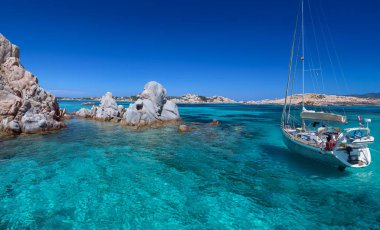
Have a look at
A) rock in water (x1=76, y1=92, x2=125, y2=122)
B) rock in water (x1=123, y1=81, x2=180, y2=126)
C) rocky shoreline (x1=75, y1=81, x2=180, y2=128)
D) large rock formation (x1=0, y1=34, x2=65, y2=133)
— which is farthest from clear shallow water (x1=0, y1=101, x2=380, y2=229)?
rock in water (x1=76, y1=92, x2=125, y2=122)

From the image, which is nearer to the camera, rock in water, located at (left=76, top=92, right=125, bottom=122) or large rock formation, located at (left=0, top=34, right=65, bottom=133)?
large rock formation, located at (left=0, top=34, right=65, bottom=133)

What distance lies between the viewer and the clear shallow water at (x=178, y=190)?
515 inches

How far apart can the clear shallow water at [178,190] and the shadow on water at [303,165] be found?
86 millimetres

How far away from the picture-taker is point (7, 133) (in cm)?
3581

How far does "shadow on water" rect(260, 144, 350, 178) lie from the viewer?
2053cm

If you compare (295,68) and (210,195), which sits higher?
(295,68)

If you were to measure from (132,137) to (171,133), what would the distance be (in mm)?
7278

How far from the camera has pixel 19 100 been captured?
3931 cm

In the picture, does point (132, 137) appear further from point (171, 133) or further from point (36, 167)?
point (36, 167)

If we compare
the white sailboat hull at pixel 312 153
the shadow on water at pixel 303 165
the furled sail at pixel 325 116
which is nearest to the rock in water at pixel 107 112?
the shadow on water at pixel 303 165

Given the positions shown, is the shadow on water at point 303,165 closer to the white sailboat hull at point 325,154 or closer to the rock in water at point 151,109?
the white sailboat hull at point 325,154

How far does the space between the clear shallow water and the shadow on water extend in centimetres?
9

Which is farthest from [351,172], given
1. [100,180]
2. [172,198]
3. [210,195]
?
[100,180]

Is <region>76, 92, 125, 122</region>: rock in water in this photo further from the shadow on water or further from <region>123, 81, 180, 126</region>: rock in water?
the shadow on water
